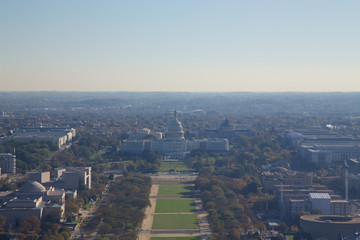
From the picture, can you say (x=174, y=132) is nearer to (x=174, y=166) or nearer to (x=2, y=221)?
(x=174, y=166)

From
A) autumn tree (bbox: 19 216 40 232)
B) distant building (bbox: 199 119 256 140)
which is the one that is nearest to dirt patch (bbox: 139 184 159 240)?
autumn tree (bbox: 19 216 40 232)

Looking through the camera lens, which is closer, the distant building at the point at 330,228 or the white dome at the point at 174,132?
the distant building at the point at 330,228

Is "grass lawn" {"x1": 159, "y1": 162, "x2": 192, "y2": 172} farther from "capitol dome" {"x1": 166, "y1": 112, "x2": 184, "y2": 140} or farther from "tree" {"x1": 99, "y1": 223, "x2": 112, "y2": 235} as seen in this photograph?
"tree" {"x1": 99, "y1": 223, "x2": 112, "y2": 235}

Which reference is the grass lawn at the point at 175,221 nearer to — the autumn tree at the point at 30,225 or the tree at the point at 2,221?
the autumn tree at the point at 30,225

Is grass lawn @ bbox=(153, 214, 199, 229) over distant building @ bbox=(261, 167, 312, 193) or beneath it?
beneath

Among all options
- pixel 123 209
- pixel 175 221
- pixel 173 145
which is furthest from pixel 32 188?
pixel 173 145

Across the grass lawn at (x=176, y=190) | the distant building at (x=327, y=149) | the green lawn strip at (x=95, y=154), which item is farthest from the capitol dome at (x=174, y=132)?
the grass lawn at (x=176, y=190)
